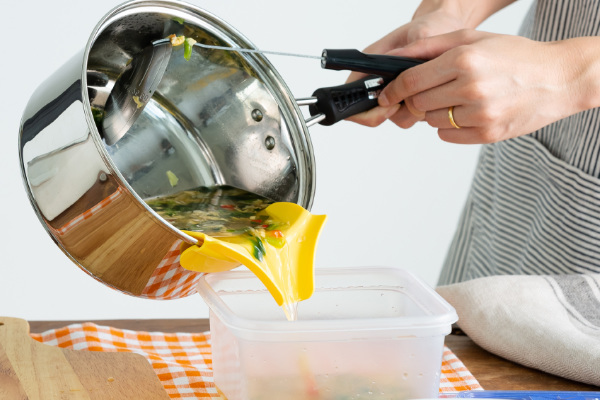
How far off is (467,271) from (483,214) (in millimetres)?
145

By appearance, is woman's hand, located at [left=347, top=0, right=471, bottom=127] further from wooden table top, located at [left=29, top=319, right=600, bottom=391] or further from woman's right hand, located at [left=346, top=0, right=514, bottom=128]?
wooden table top, located at [left=29, top=319, right=600, bottom=391]

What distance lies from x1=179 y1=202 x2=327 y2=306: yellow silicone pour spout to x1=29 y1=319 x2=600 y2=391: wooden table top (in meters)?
0.32

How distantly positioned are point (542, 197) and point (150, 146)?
0.83 metres

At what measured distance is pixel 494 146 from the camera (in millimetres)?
1625

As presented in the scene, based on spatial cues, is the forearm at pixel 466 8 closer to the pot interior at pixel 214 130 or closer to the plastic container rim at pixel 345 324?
the pot interior at pixel 214 130

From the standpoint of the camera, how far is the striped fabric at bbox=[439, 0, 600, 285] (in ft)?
4.53

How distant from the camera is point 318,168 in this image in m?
3.40

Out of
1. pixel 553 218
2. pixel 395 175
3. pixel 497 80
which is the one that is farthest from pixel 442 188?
pixel 497 80

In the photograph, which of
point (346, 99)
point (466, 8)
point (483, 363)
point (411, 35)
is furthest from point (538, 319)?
point (466, 8)

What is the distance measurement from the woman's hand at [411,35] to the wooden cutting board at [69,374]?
21.6 inches

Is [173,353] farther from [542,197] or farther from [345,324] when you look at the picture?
[542,197]

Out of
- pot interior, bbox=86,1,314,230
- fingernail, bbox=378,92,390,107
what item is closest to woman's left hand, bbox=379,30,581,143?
fingernail, bbox=378,92,390,107

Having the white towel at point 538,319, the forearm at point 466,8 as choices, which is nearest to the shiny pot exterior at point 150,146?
the white towel at point 538,319

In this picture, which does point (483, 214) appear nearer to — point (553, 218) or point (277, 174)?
point (553, 218)
